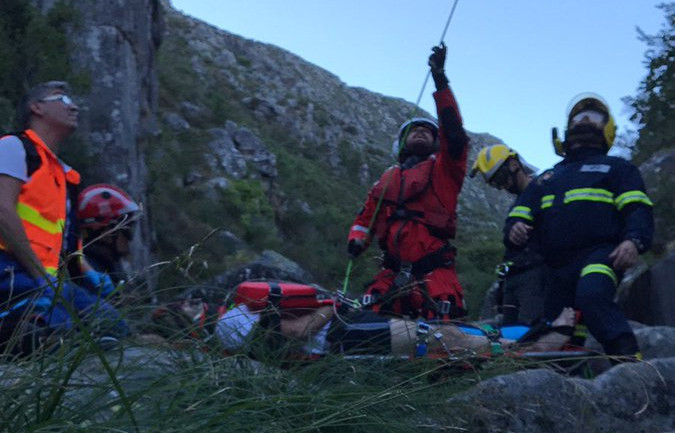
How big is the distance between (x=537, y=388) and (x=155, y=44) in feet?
37.5

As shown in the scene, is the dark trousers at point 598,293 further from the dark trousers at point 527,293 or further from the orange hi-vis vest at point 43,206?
the orange hi-vis vest at point 43,206

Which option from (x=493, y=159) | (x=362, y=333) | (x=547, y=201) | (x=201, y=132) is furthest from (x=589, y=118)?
(x=201, y=132)

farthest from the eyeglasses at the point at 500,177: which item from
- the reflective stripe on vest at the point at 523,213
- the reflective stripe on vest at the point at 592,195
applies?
the reflective stripe on vest at the point at 592,195

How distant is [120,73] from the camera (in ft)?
33.7

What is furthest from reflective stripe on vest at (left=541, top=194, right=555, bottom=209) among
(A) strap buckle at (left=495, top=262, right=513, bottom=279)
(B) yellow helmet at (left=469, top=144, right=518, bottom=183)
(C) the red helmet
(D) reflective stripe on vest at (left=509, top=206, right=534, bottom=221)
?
(C) the red helmet

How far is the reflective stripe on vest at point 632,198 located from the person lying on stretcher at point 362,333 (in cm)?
142

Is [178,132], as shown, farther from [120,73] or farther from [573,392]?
[573,392]

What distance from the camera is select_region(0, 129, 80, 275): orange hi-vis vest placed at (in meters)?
4.10

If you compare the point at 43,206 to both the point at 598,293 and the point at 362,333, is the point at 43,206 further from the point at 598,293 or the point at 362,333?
the point at 598,293

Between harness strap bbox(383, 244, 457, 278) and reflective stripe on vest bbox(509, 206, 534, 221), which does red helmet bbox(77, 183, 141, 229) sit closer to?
harness strap bbox(383, 244, 457, 278)

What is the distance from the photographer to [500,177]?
6660mm

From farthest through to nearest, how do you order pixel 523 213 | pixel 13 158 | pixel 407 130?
pixel 407 130, pixel 523 213, pixel 13 158

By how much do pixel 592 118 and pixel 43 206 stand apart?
121 inches

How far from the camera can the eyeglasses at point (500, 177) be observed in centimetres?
663
